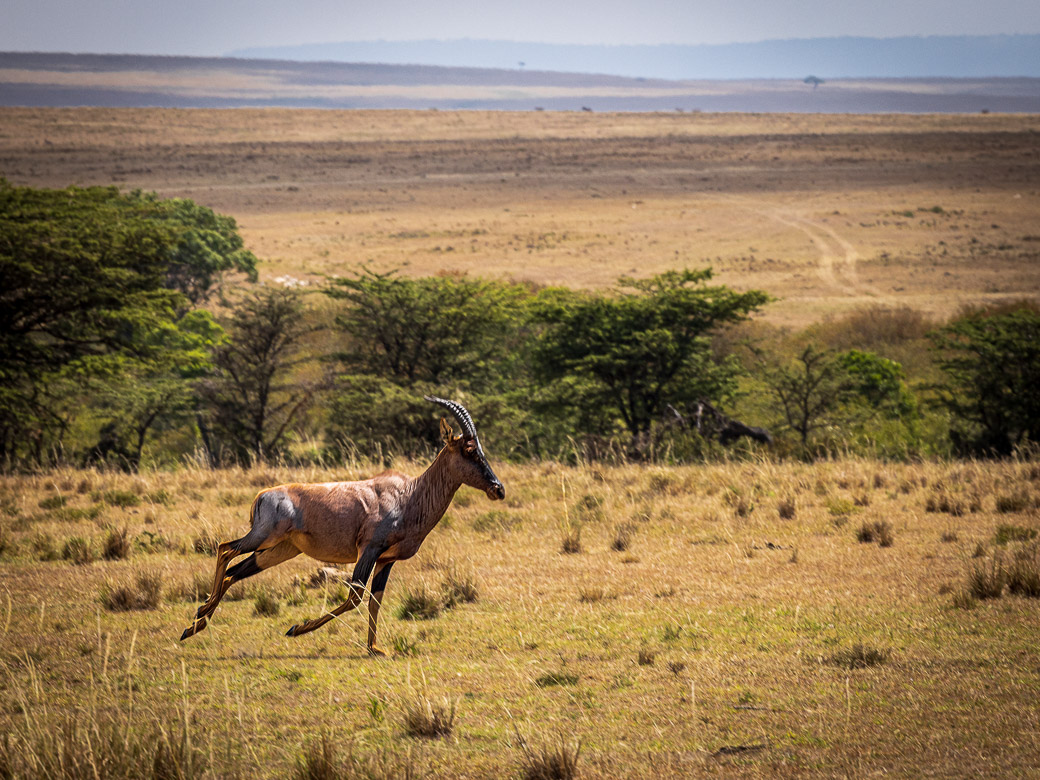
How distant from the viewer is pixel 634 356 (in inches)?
936

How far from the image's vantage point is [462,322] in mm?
23750

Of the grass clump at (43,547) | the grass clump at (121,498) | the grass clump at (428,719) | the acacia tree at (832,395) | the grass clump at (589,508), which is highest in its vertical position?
the grass clump at (428,719)

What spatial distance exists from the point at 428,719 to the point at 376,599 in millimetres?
1560

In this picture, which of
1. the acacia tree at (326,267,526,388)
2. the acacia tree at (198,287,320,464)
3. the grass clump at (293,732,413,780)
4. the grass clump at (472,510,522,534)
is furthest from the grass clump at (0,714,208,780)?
the acacia tree at (198,287,320,464)

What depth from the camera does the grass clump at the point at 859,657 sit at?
6609 millimetres

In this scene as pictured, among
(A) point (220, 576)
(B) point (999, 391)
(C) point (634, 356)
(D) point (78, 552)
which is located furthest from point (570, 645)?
(B) point (999, 391)

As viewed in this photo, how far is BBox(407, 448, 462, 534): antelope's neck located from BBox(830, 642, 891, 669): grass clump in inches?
118

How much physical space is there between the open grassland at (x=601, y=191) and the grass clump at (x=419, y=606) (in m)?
25.4

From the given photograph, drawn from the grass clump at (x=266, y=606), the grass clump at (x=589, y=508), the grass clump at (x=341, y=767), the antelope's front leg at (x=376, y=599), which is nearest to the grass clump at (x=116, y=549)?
the grass clump at (x=266, y=606)

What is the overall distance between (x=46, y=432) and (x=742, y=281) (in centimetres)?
4432

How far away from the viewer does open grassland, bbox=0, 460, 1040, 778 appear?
5238 mm

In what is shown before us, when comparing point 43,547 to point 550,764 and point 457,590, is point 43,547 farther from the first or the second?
point 550,764

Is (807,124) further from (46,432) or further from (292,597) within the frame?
(292,597)

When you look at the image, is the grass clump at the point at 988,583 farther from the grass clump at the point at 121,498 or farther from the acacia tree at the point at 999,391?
the acacia tree at the point at 999,391
